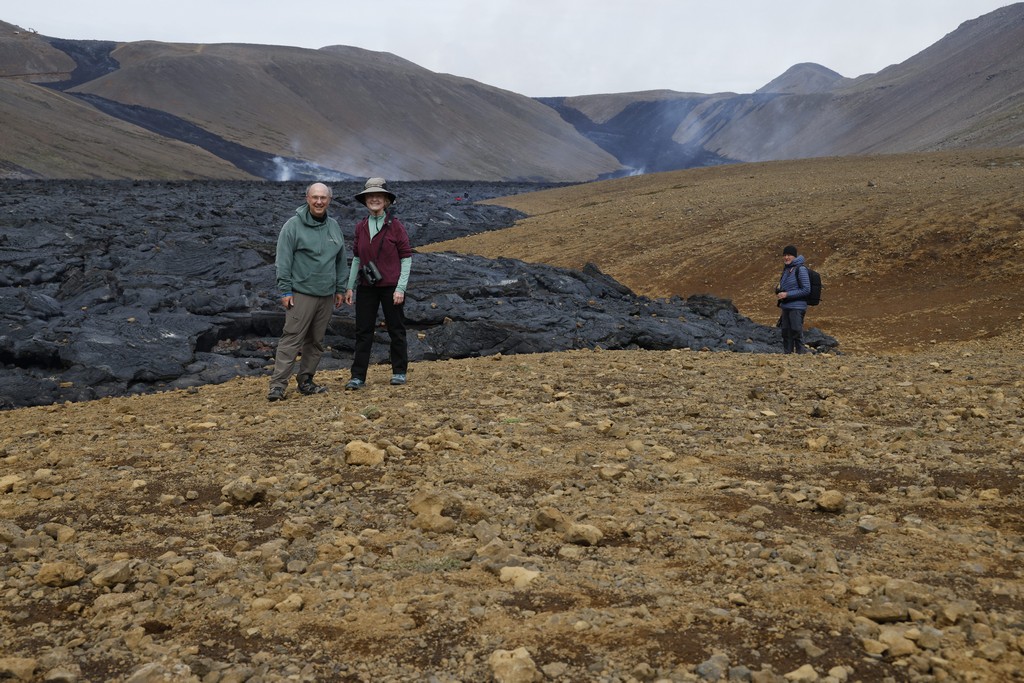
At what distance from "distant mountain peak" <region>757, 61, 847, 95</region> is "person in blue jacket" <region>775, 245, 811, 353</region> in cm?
17287

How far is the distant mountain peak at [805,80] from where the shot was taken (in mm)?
172750

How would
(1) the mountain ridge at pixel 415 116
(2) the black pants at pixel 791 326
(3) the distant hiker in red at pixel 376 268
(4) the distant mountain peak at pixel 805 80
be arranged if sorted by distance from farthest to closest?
1. (4) the distant mountain peak at pixel 805 80
2. (1) the mountain ridge at pixel 415 116
3. (2) the black pants at pixel 791 326
4. (3) the distant hiker in red at pixel 376 268

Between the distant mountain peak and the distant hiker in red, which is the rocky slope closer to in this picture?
the distant hiker in red

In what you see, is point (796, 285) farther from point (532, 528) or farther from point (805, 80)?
point (805, 80)

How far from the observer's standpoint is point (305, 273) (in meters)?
7.09

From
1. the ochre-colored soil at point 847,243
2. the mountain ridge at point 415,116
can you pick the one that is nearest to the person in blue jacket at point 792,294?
the ochre-colored soil at point 847,243

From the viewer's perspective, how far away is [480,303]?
14.3 m

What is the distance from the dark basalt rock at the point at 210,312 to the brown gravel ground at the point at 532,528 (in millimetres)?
3194

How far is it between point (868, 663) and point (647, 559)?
1042mm

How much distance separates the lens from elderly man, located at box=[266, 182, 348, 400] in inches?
275

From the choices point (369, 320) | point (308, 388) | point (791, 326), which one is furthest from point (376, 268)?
point (791, 326)

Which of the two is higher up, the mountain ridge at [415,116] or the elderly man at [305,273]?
the mountain ridge at [415,116]

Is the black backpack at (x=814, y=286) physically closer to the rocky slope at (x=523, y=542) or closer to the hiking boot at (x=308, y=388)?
the rocky slope at (x=523, y=542)

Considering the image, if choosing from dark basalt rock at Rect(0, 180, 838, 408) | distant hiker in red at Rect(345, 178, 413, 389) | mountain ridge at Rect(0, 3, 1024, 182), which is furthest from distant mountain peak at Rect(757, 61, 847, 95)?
distant hiker in red at Rect(345, 178, 413, 389)
